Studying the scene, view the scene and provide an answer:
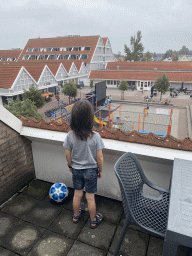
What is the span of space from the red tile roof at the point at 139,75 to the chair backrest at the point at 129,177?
33811mm

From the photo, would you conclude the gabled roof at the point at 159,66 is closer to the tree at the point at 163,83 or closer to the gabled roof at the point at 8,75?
the tree at the point at 163,83

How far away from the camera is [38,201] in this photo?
367 centimetres

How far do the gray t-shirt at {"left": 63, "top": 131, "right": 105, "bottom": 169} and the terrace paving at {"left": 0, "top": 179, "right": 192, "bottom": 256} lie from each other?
114 cm

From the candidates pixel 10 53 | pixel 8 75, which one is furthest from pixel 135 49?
pixel 8 75

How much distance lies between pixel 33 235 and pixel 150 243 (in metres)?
1.79

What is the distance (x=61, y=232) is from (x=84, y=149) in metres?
1.47

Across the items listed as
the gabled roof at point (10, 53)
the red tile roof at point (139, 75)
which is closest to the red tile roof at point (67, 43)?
the gabled roof at point (10, 53)

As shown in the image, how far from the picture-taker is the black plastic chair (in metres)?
2.09

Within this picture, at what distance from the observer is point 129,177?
231cm

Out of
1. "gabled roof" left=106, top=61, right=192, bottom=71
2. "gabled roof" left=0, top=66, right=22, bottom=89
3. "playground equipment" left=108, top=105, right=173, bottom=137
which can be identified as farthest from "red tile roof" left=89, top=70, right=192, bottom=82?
"gabled roof" left=0, top=66, right=22, bottom=89

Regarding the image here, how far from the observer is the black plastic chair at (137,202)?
6.86ft

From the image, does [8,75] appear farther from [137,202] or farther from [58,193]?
[137,202]

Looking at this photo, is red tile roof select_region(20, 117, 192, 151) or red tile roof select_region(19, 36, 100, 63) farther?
red tile roof select_region(19, 36, 100, 63)

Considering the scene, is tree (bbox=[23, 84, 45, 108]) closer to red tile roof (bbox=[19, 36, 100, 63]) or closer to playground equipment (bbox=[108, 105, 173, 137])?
playground equipment (bbox=[108, 105, 173, 137])
